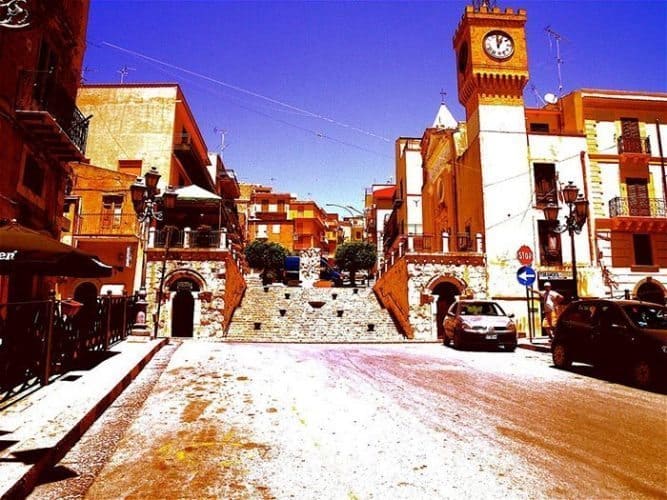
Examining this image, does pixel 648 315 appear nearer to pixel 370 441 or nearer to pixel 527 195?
pixel 370 441

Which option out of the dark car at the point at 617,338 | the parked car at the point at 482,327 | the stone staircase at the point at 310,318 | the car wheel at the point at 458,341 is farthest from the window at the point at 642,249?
the dark car at the point at 617,338

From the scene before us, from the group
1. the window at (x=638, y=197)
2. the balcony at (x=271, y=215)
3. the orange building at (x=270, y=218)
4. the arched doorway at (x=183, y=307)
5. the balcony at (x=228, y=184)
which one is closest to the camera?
the arched doorway at (x=183, y=307)

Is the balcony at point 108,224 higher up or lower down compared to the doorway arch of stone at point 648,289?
higher up

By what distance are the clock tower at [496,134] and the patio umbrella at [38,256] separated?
1908 centimetres

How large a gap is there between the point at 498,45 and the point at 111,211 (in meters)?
23.5

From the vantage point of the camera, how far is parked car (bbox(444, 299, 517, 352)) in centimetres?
1274

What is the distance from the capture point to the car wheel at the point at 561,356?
9.00 m

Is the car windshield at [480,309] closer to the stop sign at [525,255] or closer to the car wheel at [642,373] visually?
the car wheel at [642,373]

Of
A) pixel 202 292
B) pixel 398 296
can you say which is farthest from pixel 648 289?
pixel 202 292

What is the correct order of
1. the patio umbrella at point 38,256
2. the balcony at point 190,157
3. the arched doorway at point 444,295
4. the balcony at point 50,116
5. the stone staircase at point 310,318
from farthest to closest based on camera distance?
the balcony at point 190,157 → the arched doorway at point 444,295 → the stone staircase at point 310,318 → the balcony at point 50,116 → the patio umbrella at point 38,256

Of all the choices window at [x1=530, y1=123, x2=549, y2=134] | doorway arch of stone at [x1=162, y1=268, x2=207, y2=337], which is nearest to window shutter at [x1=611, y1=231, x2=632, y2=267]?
window at [x1=530, y1=123, x2=549, y2=134]

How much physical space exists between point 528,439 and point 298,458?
2.28 m

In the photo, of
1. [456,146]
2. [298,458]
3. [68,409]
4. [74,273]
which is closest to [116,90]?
[456,146]

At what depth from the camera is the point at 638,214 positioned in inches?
910
